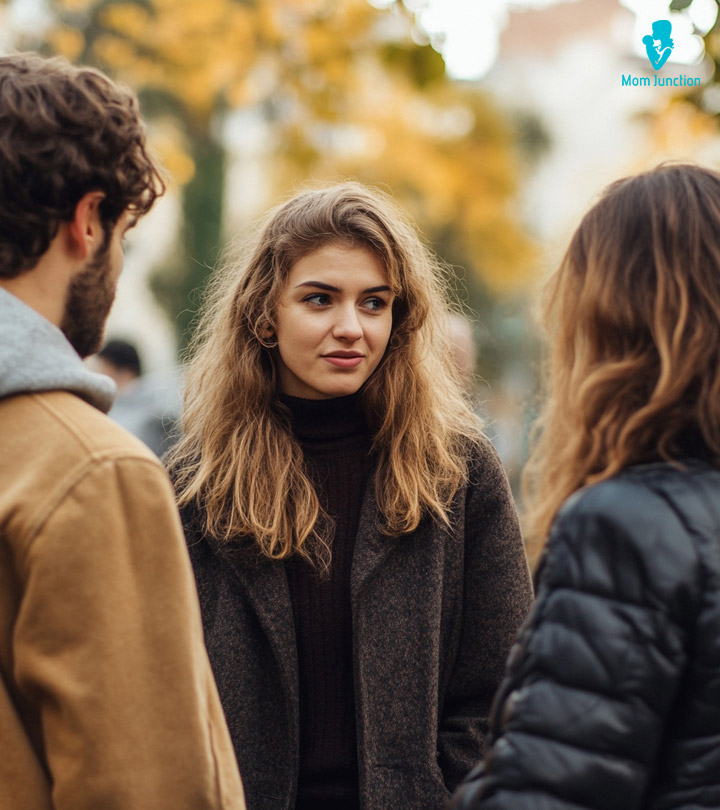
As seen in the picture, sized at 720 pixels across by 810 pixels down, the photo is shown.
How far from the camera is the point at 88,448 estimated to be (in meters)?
1.59

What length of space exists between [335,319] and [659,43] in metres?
2.08

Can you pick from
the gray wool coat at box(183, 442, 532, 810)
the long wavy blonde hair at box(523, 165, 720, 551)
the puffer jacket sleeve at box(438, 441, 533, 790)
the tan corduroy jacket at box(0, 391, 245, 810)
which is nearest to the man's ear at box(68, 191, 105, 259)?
the tan corduroy jacket at box(0, 391, 245, 810)

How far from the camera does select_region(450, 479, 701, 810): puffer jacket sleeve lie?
1389 mm

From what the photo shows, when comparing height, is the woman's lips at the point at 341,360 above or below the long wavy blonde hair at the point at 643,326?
below

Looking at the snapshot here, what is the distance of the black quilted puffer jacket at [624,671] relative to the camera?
1.39 meters

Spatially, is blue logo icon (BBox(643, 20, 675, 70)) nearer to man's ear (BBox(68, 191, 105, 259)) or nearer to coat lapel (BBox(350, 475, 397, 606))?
coat lapel (BBox(350, 475, 397, 606))

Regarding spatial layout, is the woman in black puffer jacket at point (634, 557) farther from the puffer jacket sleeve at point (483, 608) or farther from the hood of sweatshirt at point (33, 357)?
the puffer jacket sleeve at point (483, 608)

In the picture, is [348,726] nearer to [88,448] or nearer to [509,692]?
[509,692]

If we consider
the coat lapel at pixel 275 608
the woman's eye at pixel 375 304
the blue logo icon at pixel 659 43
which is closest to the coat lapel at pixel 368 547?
the coat lapel at pixel 275 608

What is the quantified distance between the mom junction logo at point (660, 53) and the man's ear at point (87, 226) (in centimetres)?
253

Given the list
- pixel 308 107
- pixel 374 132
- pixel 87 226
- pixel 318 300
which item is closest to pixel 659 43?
pixel 318 300

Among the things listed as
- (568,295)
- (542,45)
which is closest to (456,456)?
(568,295)

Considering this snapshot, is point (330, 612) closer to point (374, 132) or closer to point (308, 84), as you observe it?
point (308, 84)

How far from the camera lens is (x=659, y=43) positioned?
387 cm
